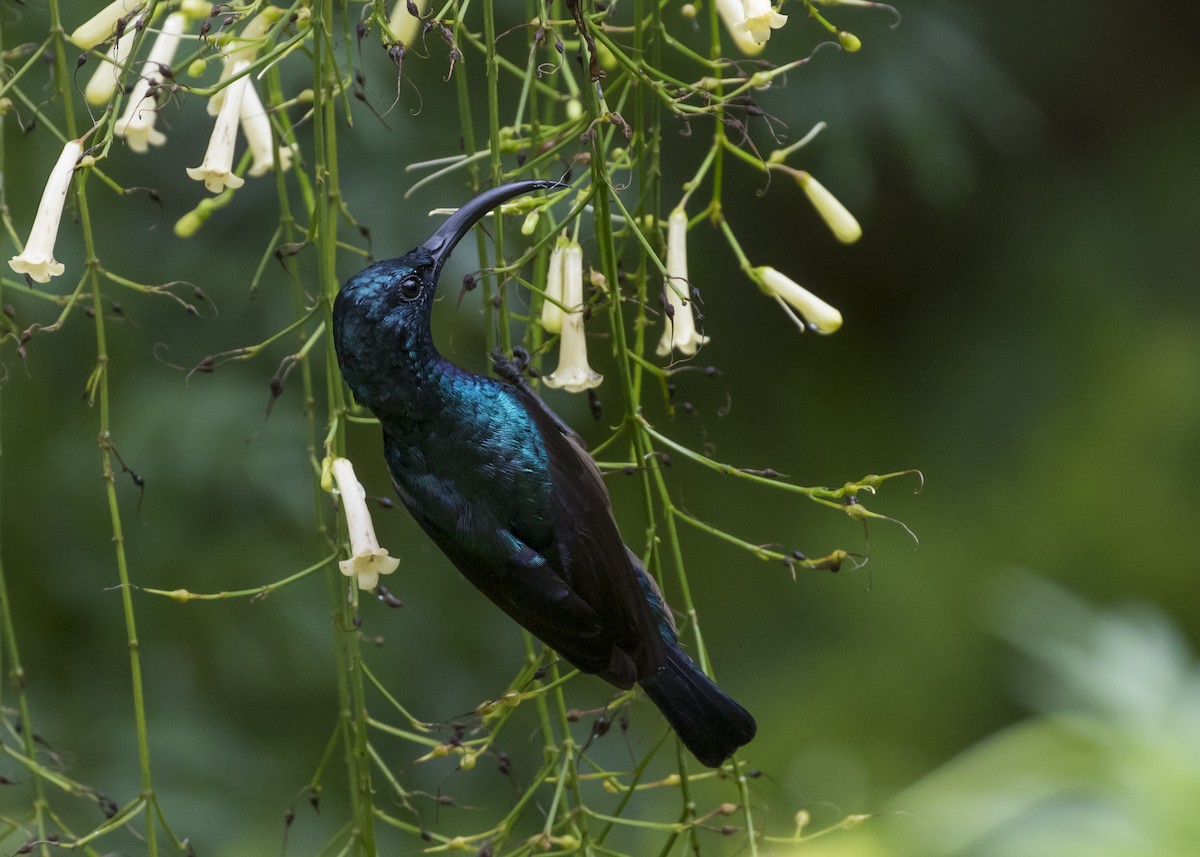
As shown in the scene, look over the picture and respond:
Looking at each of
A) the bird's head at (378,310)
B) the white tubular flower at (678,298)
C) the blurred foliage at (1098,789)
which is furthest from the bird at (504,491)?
the blurred foliage at (1098,789)

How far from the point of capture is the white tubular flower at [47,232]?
875mm

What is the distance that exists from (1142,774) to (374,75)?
1.31 meters

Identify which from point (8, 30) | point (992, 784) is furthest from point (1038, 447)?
point (8, 30)

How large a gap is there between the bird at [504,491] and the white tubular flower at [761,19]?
10.0 inches

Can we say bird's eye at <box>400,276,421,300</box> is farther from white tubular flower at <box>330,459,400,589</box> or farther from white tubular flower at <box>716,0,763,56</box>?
white tubular flower at <box>716,0,763,56</box>

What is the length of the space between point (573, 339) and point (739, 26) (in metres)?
0.25

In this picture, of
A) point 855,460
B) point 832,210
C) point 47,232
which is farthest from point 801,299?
point 855,460

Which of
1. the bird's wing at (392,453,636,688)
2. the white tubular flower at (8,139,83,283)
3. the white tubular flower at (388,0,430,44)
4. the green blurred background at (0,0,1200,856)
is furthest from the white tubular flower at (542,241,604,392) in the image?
the green blurred background at (0,0,1200,856)

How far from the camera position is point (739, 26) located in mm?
955

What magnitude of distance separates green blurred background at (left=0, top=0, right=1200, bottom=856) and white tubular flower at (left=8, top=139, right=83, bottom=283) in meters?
0.48

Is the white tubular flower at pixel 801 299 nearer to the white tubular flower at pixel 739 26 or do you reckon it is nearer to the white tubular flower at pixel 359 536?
the white tubular flower at pixel 739 26

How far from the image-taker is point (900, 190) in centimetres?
307

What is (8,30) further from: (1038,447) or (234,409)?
(1038,447)

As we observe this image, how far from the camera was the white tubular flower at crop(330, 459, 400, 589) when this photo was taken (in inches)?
35.1
